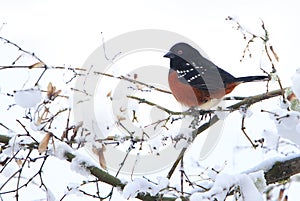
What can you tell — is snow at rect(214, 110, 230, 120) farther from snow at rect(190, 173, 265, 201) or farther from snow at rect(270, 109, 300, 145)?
snow at rect(190, 173, 265, 201)

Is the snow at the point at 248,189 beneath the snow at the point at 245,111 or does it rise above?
beneath

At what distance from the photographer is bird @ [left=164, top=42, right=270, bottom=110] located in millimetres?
3924

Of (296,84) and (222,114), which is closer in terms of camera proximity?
(296,84)

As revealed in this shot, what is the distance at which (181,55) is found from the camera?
5031 millimetres

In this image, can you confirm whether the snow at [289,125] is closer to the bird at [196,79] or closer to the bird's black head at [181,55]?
the bird at [196,79]

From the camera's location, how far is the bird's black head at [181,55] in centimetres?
485

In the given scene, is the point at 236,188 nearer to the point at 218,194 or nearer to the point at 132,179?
the point at 218,194

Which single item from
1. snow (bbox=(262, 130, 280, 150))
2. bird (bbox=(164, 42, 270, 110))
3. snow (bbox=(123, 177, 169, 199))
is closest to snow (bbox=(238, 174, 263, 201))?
snow (bbox=(262, 130, 280, 150))

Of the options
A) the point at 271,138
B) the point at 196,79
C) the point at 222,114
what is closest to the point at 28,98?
the point at 222,114

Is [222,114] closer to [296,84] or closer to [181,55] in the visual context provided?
[296,84]

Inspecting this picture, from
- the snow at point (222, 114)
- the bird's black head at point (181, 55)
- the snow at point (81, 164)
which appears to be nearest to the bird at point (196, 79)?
the bird's black head at point (181, 55)

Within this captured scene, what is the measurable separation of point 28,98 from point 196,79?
2408mm

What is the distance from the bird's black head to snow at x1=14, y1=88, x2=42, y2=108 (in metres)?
2.65

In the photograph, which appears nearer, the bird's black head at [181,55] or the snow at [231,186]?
the snow at [231,186]
